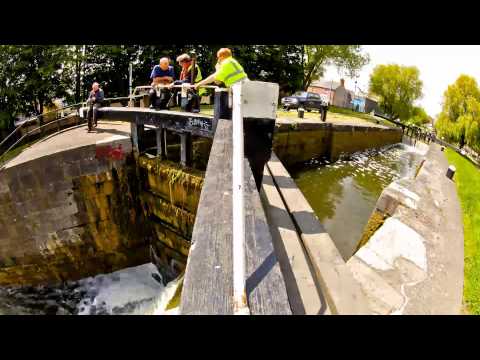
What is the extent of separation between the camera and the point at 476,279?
327 centimetres

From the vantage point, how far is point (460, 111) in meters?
20.2

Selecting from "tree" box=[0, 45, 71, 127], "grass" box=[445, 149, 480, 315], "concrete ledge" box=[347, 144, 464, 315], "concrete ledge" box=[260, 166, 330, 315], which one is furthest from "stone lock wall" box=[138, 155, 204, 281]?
"tree" box=[0, 45, 71, 127]

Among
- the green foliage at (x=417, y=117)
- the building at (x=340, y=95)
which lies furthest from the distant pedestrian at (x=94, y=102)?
the building at (x=340, y=95)

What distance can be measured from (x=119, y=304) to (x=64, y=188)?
3212 millimetres

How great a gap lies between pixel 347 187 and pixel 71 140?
8620 millimetres

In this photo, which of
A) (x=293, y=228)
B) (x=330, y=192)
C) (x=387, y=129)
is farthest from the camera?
(x=387, y=129)

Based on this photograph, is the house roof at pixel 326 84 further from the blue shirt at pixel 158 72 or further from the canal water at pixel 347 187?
the blue shirt at pixel 158 72

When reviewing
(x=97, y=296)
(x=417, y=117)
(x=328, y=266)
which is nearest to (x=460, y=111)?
(x=328, y=266)

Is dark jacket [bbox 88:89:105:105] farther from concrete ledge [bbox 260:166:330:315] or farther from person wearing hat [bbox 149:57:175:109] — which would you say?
concrete ledge [bbox 260:166:330:315]

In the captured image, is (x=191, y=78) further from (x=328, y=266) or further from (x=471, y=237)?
(x=471, y=237)

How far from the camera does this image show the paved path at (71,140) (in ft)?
22.5

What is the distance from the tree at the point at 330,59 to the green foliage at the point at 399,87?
12.7m
